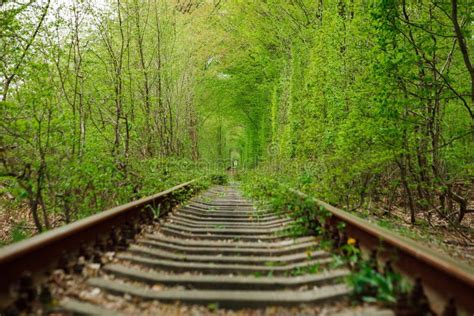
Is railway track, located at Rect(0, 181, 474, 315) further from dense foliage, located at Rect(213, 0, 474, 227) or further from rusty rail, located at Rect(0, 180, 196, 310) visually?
dense foliage, located at Rect(213, 0, 474, 227)

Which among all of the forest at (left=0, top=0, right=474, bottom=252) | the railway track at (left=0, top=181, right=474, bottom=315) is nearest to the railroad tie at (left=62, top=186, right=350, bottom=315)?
the railway track at (left=0, top=181, right=474, bottom=315)

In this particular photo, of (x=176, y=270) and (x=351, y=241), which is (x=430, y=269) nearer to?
(x=351, y=241)

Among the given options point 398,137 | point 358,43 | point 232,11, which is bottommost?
point 398,137

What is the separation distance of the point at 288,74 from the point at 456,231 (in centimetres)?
1111

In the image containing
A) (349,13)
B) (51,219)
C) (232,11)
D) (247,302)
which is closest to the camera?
(247,302)

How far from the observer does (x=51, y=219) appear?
8016 mm

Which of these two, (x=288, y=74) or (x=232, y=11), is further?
(x=232, y=11)

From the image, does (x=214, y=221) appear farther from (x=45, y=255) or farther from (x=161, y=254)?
(x=45, y=255)

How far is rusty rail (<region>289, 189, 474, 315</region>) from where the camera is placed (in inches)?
86.3

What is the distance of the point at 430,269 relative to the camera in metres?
2.50

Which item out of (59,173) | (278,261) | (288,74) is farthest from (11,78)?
(288,74)

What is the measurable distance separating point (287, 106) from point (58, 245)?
1373cm

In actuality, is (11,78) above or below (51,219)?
above

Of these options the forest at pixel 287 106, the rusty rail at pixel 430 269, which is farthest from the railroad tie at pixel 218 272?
the forest at pixel 287 106
